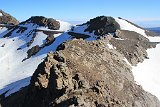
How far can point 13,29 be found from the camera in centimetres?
13912

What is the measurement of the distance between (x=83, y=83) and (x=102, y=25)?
2293 inches

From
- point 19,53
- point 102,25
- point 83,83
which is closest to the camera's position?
point 83,83

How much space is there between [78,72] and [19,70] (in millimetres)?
45545

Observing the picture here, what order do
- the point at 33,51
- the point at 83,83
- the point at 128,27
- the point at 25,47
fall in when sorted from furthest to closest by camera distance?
the point at 25,47
the point at 33,51
the point at 128,27
the point at 83,83

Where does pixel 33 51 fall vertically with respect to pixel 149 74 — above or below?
below

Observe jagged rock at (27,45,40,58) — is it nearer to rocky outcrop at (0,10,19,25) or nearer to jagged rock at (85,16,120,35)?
jagged rock at (85,16,120,35)

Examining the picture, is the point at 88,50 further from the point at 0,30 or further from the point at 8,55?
the point at 0,30

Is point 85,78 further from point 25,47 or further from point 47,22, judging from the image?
point 47,22

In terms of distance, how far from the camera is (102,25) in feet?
344

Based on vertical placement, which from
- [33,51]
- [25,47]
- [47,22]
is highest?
[47,22]

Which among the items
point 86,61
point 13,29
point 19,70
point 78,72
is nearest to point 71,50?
point 86,61

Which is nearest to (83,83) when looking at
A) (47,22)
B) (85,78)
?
(85,78)

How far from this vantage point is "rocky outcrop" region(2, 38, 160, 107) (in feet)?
152

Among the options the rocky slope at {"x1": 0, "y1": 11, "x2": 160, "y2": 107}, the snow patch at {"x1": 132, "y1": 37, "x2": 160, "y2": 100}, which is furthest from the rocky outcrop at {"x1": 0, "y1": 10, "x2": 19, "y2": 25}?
the snow patch at {"x1": 132, "y1": 37, "x2": 160, "y2": 100}
